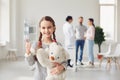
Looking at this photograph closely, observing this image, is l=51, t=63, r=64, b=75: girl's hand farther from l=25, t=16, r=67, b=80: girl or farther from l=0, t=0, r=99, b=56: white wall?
l=0, t=0, r=99, b=56: white wall

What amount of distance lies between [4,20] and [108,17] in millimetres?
4594

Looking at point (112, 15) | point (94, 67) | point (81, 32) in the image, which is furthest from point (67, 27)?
point (112, 15)

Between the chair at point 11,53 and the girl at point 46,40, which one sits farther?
the chair at point 11,53

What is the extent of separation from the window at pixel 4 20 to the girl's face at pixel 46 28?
990 centimetres

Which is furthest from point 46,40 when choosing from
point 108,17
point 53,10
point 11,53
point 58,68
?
point 108,17

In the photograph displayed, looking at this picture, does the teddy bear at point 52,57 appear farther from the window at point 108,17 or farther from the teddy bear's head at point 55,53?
the window at point 108,17

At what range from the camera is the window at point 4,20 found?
11.9m

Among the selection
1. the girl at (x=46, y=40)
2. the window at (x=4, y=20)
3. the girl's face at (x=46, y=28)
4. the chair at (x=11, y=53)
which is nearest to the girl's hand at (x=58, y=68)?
the girl at (x=46, y=40)

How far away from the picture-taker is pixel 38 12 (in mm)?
12758

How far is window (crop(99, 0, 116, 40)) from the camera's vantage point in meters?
13.1

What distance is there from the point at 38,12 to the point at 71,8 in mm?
1439

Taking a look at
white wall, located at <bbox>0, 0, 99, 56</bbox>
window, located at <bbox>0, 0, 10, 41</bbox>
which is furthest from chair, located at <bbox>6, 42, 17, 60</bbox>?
white wall, located at <bbox>0, 0, 99, 56</bbox>

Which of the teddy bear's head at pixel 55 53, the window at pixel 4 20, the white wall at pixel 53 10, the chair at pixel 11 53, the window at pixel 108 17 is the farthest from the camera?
the window at pixel 108 17

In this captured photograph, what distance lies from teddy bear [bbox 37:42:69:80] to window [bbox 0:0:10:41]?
9.95 metres
